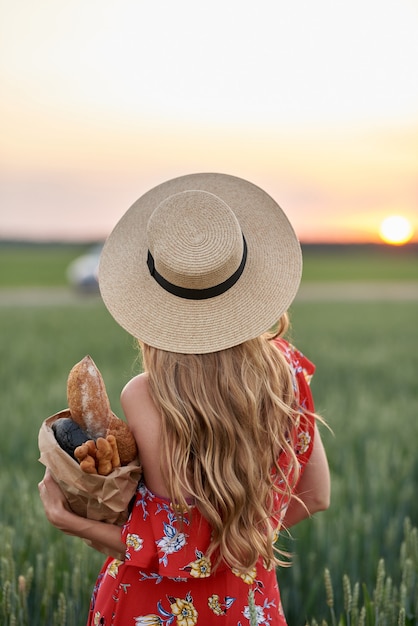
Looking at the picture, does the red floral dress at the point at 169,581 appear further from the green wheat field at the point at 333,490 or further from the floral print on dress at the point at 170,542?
the green wheat field at the point at 333,490

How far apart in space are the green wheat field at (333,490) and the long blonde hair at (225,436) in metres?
0.29

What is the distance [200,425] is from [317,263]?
223ft

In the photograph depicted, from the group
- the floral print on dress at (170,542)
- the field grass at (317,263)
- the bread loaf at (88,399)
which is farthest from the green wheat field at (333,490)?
the field grass at (317,263)

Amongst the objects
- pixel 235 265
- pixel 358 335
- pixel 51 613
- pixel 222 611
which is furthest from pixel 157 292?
pixel 358 335

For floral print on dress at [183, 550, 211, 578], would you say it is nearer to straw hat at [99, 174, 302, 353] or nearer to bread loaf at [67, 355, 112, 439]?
bread loaf at [67, 355, 112, 439]

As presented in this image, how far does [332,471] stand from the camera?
4.77 metres

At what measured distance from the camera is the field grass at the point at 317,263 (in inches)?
2046

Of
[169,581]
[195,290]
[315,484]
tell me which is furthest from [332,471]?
[195,290]

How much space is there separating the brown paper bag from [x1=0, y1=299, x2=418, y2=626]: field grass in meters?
0.24

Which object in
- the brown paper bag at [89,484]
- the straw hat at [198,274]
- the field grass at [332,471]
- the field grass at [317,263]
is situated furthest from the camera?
the field grass at [317,263]

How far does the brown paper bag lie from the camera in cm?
171

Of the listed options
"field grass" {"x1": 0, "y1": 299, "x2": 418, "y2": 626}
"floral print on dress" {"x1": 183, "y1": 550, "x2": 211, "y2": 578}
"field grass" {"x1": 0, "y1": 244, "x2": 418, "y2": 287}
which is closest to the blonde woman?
"floral print on dress" {"x1": 183, "y1": 550, "x2": 211, "y2": 578}

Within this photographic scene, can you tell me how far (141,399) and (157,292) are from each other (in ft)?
0.86

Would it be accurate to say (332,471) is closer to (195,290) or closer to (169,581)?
(169,581)
